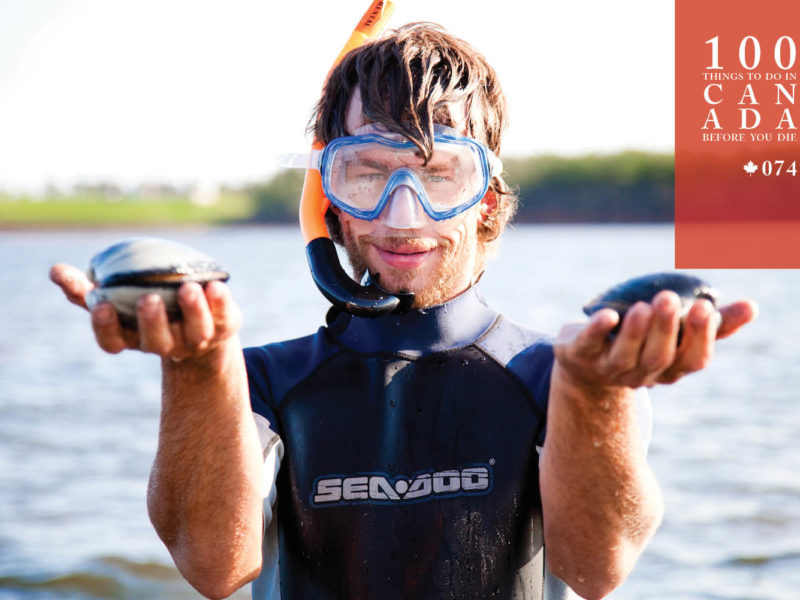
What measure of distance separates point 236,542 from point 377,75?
129cm

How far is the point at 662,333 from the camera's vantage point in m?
1.70

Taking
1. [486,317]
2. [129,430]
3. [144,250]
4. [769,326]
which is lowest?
[769,326]

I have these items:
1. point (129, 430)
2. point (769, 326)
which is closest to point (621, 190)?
point (769, 326)

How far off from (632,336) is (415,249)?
0.98 meters

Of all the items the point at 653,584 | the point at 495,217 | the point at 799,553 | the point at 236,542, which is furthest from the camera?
the point at 799,553

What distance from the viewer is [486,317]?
9.04ft

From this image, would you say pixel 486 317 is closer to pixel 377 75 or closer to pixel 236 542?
pixel 377 75

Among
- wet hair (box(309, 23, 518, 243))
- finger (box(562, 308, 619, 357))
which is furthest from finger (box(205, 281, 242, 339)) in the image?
wet hair (box(309, 23, 518, 243))

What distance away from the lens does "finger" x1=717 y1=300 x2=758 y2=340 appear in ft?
5.71

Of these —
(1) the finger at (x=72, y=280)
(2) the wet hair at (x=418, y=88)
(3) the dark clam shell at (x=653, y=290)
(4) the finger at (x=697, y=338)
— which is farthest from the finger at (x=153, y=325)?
(2) the wet hair at (x=418, y=88)

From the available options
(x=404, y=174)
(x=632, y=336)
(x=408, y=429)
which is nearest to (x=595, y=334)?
(x=632, y=336)

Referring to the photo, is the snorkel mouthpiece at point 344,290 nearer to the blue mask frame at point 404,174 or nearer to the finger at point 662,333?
the blue mask frame at point 404,174

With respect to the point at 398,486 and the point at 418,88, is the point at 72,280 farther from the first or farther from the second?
the point at 418,88

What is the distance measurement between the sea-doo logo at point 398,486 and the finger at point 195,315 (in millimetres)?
835
